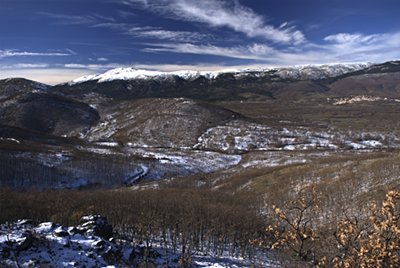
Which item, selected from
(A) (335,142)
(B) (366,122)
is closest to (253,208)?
(A) (335,142)

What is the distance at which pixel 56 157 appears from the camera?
9038cm

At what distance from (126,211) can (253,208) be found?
1873 centimetres

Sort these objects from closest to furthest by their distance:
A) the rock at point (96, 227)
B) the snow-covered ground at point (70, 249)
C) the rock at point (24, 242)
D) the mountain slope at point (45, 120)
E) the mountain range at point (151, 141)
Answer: the snow-covered ground at point (70, 249), the rock at point (24, 242), the rock at point (96, 227), the mountain range at point (151, 141), the mountain slope at point (45, 120)

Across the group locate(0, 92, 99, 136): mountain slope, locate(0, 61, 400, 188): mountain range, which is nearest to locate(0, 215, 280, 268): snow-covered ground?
locate(0, 61, 400, 188): mountain range

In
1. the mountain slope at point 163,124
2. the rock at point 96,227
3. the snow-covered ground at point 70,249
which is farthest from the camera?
the mountain slope at point 163,124

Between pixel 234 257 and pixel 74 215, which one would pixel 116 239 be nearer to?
pixel 74 215

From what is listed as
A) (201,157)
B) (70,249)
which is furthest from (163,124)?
(70,249)

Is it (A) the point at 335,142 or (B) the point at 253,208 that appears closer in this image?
(B) the point at 253,208

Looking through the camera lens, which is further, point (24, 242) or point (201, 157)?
point (201, 157)

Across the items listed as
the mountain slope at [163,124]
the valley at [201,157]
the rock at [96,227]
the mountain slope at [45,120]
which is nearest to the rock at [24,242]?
the rock at [96,227]

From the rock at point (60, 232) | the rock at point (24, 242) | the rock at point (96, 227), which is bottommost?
the rock at point (96, 227)

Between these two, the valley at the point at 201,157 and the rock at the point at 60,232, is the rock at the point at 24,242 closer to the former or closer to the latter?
the rock at the point at 60,232

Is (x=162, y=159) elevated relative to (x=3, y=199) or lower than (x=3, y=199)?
lower

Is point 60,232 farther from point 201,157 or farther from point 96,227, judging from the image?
point 201,157
